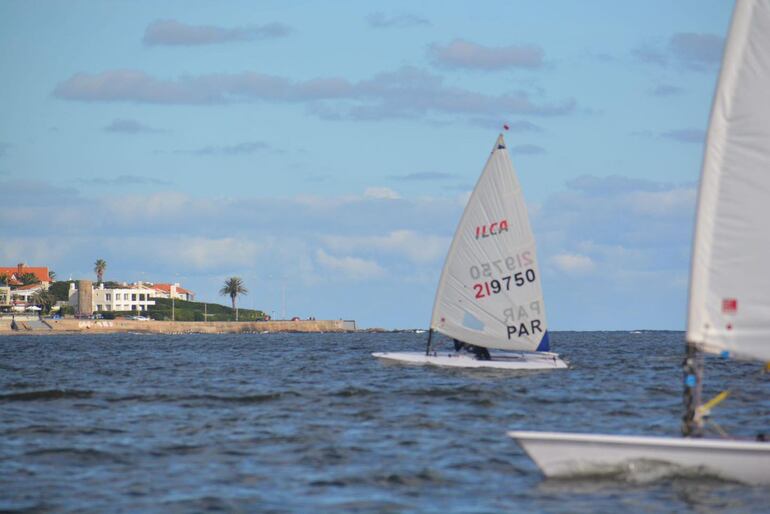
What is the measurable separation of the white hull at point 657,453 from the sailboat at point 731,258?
16 millimetres

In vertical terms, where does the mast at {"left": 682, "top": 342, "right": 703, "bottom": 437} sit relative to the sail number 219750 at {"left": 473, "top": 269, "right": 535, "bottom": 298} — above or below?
below

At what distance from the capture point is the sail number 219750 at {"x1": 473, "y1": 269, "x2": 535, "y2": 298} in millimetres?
49219

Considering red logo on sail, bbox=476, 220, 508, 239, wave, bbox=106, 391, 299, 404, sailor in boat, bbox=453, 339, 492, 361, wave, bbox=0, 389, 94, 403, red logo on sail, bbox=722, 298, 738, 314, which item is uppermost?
red logo on sail, bbox=476, 220, 508, 239

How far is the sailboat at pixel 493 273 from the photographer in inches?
1930

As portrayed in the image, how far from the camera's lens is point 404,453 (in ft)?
83.0

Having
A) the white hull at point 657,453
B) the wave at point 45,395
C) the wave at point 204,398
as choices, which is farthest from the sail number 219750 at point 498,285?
the white hull at point 657,453

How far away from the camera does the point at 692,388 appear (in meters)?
19.3

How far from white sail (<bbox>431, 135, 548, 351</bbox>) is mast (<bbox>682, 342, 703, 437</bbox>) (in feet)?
96.0

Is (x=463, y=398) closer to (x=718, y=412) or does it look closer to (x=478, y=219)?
(x=718, y=412)

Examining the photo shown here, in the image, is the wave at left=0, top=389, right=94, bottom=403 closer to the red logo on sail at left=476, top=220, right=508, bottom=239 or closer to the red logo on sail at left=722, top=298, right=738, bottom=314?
the red logo on sail at left=476, top=220, right=508, bottom=239

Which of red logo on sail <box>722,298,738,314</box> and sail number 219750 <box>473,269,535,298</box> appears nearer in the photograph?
red logo on sail <box>722,298,738,314</box>

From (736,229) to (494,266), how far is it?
30.3 metres

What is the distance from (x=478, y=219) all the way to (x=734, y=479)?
99.9 feet

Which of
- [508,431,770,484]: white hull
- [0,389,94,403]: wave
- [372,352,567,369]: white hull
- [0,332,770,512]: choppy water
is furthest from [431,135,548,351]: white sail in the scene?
[508,431,770,484]: white hull
